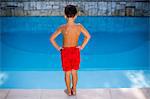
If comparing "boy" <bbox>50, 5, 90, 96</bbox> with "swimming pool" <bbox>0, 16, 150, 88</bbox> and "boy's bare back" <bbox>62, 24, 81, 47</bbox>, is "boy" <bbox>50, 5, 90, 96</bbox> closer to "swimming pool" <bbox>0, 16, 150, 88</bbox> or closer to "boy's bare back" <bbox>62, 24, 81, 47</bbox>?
"boy's bare back" <bbox>62, 24, 81, 47</bbox>

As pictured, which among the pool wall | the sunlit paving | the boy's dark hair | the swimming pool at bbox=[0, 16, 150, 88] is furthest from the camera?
the pool wall

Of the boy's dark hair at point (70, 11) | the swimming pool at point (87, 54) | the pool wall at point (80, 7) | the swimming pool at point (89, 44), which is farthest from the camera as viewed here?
the pool wall at point (80, 7)

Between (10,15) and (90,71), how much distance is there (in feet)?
18.9

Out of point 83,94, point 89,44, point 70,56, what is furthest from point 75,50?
point 89,44

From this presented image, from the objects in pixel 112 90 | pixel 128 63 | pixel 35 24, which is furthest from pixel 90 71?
pixel 35 24

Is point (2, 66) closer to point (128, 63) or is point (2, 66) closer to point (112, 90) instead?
point (128, 63)

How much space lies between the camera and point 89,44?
34.0 ft

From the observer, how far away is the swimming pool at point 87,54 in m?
7.58

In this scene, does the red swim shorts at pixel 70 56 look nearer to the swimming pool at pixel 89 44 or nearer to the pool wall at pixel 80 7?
the swimming pool at pixel 89 44

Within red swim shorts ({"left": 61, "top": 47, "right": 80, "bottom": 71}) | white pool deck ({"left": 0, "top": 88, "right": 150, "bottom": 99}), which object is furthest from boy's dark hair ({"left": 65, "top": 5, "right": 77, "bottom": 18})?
white pool deck ({"left": 0, "top": 88, "right": 150, "bottom": 99})

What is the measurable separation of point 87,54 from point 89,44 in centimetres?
82

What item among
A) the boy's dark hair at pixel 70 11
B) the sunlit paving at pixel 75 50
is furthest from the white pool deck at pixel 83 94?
the boy's dark hair at pixel 70 11

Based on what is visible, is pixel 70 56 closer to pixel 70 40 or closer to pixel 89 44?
pixel 70 40

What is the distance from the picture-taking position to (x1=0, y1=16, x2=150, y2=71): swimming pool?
8.88 meters
